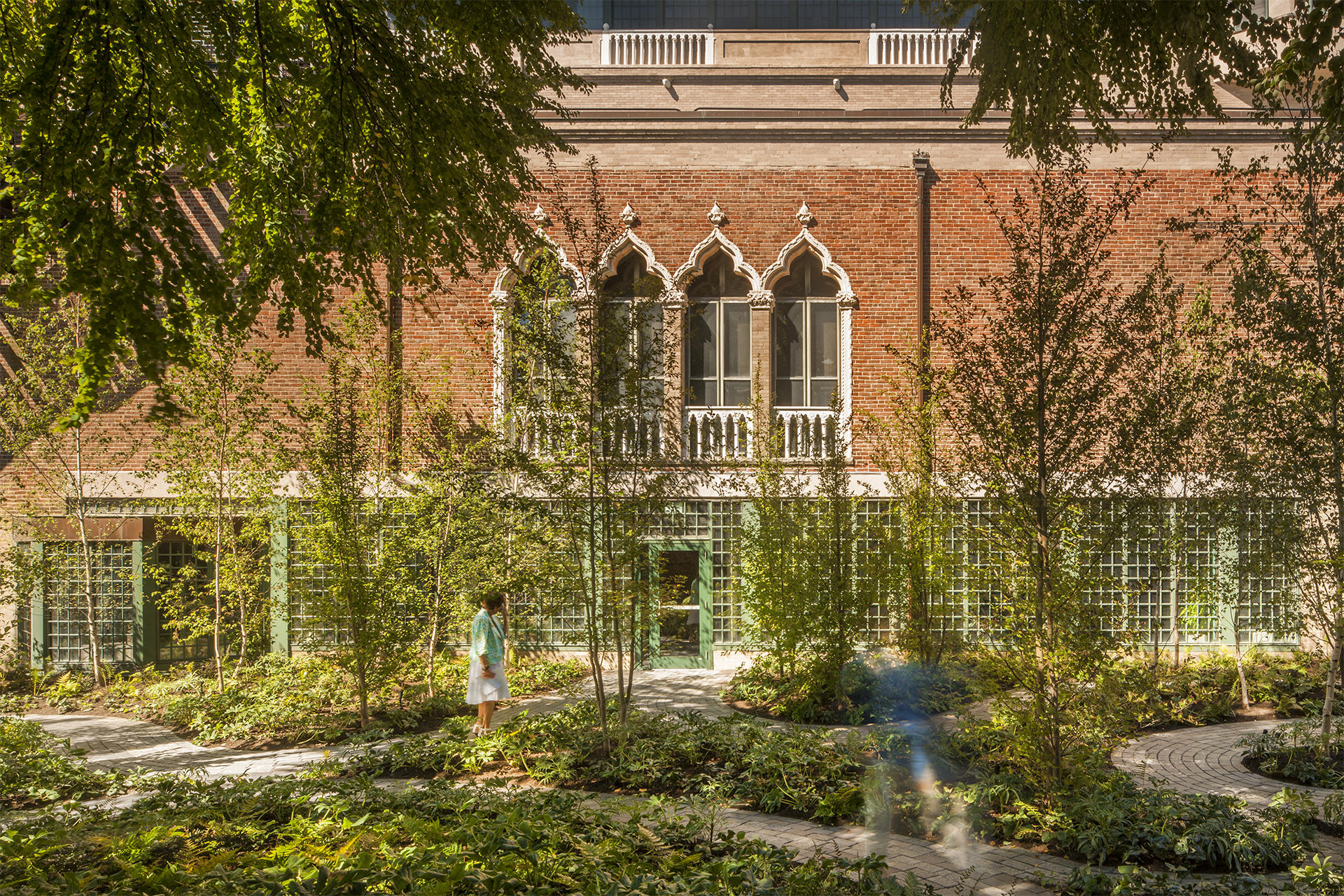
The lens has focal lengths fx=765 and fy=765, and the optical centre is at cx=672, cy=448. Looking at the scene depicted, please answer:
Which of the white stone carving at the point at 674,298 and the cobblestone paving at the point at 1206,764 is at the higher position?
the white stone carving at the point at 674,298

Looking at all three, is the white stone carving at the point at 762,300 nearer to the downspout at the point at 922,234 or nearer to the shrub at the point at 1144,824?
the downspout at the point at 922,234

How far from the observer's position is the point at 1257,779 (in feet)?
23.0

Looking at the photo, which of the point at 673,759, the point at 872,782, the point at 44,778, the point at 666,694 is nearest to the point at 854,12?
the point at 666,694

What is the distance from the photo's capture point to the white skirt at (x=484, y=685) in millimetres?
8523

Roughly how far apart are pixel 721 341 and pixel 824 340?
1.87m

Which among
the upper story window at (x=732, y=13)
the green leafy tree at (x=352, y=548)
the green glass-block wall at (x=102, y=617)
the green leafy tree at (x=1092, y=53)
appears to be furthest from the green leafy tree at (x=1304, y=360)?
the green glass-block wall at (x=102, y=617)

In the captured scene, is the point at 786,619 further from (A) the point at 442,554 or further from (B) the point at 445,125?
(B) the point at 445,125

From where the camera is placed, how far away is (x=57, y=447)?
37.5 feet

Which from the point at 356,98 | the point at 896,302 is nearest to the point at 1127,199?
the point at 356,98

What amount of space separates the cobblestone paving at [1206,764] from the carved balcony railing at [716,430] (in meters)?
6.85

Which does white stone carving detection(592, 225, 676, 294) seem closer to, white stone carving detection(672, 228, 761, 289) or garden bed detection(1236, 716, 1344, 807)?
white stone carving detection(672, 228, 761, 289)

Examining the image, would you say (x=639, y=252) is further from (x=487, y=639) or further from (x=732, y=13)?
(x=487, y=639)

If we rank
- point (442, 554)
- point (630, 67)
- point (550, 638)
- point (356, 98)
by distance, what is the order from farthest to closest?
point (630, 67) < point (550, 638) < point (442, 554) < point (356, 98)

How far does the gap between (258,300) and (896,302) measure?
10694 millimetres
